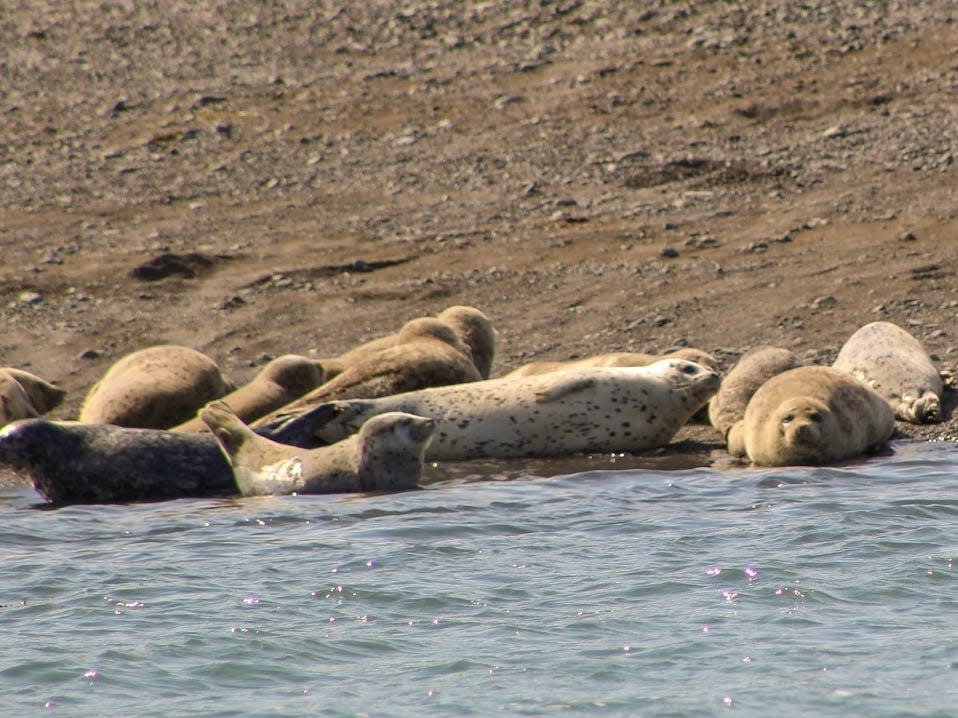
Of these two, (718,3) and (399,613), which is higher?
(718,3)

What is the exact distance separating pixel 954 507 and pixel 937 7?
26.7 ft

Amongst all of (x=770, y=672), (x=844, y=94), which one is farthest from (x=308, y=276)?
(x=770, y=672)

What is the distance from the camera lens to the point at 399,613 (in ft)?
18.9

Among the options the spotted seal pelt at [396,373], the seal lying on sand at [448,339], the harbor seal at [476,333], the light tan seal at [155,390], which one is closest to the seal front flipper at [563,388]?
the spotted seal pelt at [396,373]

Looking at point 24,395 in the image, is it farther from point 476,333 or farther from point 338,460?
point 476,333

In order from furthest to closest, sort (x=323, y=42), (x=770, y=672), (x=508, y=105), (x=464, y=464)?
1. (x=323, y=42)
2. (x=508, y=105)
3. (x=464, y=464)
4. (x=770, y=672)

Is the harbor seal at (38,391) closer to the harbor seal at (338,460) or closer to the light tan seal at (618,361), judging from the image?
the harbor seal at (338,460)

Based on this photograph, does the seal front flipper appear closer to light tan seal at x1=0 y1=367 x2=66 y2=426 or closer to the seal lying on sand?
the seal lying on sand

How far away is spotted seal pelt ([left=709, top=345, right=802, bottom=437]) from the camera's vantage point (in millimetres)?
8625

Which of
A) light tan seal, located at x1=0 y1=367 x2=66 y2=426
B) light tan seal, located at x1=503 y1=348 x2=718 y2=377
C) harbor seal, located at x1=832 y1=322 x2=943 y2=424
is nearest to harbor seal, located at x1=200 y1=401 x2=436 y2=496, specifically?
light tan seal, located at x1=503 y1=348 x2=718 y2=377

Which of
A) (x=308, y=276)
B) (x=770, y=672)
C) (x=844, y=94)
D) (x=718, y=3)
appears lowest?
(x=770, y=672)

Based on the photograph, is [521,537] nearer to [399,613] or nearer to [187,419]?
[399,613]

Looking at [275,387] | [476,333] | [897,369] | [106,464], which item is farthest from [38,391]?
[897,369]

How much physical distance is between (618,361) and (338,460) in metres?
1.98
